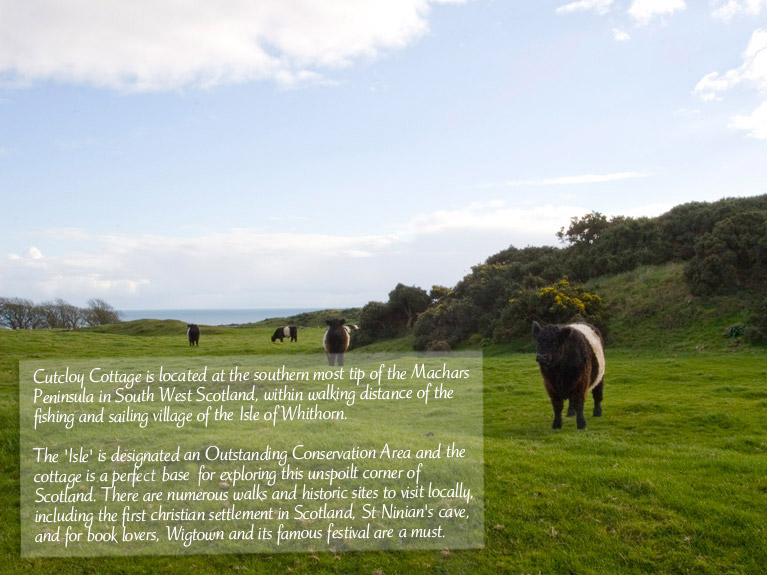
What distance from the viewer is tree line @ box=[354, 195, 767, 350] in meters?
26.2

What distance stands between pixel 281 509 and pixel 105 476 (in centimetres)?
319

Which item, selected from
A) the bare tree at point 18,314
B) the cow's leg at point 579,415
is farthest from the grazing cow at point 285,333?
the bare tree at point 18,314

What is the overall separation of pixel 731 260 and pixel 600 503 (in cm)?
2390

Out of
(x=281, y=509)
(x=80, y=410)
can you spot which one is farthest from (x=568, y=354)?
(x=80, y=410)

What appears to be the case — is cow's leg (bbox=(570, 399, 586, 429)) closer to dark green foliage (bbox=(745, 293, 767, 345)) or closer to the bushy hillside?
the bushy hillside

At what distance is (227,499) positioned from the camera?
7598 mm

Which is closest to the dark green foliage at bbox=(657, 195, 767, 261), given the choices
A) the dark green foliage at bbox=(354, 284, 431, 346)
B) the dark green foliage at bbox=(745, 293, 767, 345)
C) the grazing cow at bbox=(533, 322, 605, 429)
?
the dark green foliage at bbox=(745, 293, 767, 345)

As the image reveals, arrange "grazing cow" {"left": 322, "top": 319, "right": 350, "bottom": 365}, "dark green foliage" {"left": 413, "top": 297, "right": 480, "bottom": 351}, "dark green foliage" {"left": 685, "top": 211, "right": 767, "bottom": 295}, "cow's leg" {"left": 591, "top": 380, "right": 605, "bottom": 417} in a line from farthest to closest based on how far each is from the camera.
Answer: "dark green foliage" {"left": 413, "top": 297, "right": 480, "bottom": 351} → "dark green foliage" {"left": 685, "top": 211, "right": 767, "bottom": 295} → "grazing cow" {"left": 322, "top": 319, "right": 350, "bottom": 365} → "cow's leg" {"left": 591, "top": 380, "right": 605, "bottom": 417}

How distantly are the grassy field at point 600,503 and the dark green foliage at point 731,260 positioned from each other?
14522 mm

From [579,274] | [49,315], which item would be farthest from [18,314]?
[579,274]

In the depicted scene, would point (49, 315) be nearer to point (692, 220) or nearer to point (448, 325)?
Result: point (448, 325)

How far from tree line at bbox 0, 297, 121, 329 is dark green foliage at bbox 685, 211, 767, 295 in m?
71.9

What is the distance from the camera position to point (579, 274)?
118 feet

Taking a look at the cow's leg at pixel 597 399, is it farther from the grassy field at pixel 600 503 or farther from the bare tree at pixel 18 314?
the bare tree at pixel 18 314
